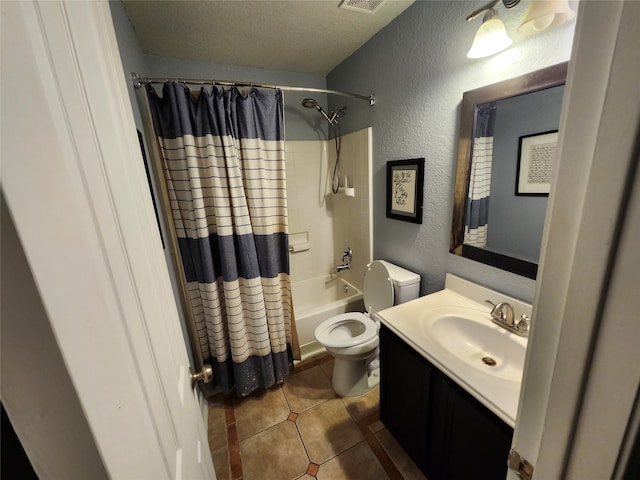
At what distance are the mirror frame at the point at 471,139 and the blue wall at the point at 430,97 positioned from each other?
0.12 feet

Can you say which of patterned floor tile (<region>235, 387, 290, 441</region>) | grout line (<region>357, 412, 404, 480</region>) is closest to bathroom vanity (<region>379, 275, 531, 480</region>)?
grout line (<region>357, 412, 404, 480</region>)

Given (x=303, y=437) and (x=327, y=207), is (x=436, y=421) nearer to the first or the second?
(x=303, y=437)

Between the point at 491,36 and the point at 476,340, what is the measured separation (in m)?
1.31

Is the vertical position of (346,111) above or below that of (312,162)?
above

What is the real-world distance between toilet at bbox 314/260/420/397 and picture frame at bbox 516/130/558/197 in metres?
0.76

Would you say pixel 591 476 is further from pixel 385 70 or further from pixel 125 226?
pixel 385 70

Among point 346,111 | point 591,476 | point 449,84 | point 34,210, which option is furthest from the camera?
point 346,111

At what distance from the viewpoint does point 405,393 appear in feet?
3.94

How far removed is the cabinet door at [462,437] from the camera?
0.80 m

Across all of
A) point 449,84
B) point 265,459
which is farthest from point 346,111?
point 265,459

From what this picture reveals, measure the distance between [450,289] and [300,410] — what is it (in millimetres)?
1265

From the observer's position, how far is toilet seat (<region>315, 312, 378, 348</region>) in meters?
1.64

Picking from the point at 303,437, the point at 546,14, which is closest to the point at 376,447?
the point at 303,437

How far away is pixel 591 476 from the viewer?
360 mm
